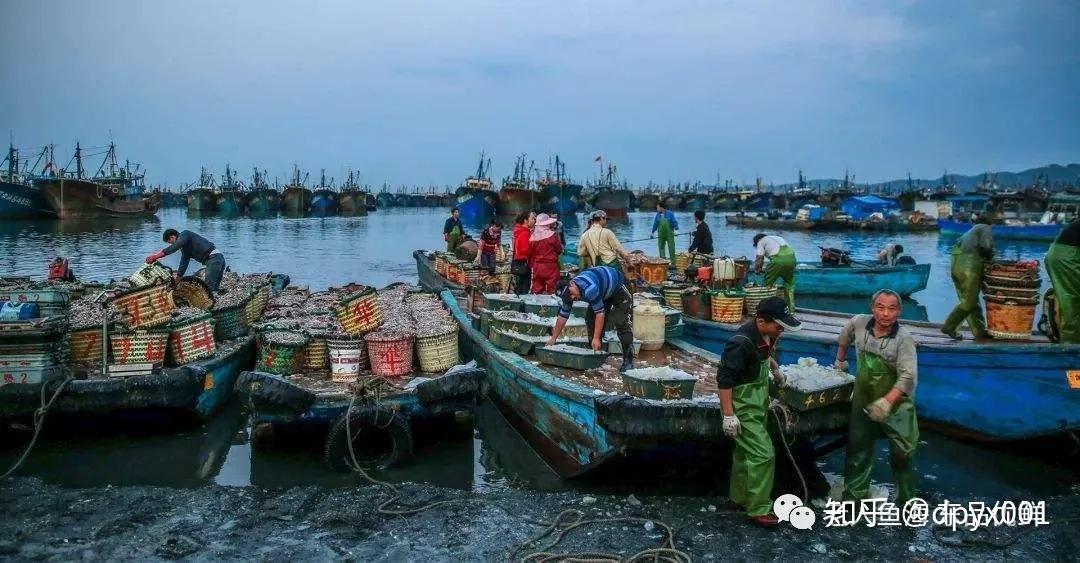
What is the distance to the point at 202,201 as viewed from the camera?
7681cm

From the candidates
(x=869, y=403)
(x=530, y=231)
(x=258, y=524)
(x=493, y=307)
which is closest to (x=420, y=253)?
(x=530, y=231)

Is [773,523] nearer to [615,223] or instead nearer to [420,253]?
[420,253]

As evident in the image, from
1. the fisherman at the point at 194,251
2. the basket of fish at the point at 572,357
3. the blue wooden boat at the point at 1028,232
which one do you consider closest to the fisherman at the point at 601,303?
the basket of fish at the point at 572,357

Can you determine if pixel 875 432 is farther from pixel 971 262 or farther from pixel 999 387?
pixel 971 262

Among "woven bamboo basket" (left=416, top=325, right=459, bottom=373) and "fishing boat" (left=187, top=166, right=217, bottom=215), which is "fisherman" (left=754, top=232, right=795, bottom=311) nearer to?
"woven bamboo basket" (left=416, top=325, right=459, bottom=373)

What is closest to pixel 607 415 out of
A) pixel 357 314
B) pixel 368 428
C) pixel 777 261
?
pixel 368 428

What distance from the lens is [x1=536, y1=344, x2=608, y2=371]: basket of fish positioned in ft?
24.2

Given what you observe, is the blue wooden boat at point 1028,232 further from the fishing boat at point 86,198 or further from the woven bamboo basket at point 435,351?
the fishing boat at point 86,198

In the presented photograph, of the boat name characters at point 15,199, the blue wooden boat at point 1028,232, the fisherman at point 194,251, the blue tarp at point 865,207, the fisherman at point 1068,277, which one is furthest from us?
the blue tarp at point 865,207

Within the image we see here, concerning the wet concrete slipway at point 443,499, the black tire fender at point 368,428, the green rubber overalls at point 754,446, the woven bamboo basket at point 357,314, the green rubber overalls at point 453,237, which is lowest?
the wet concrete slipway at point 443,499

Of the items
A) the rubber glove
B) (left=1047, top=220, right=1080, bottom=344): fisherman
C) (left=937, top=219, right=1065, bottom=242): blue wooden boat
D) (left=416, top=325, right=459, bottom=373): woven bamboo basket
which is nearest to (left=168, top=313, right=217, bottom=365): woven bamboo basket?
(left=416, top=325, right=459, bottom=373): woven bamboo basket

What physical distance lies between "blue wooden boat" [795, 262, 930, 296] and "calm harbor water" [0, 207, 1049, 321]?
249 millimetres

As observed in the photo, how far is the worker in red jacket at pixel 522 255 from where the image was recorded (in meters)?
11.6

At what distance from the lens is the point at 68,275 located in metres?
12.8
